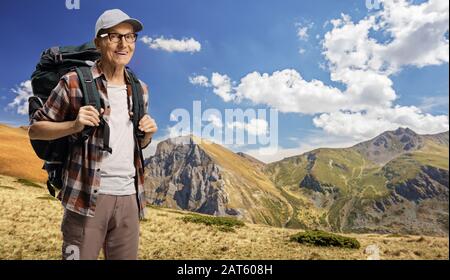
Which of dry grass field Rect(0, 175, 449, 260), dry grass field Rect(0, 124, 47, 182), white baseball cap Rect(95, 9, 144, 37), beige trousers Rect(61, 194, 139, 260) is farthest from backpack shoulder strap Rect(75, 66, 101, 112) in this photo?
dry grass field Rect(0, 124, 47, 182)

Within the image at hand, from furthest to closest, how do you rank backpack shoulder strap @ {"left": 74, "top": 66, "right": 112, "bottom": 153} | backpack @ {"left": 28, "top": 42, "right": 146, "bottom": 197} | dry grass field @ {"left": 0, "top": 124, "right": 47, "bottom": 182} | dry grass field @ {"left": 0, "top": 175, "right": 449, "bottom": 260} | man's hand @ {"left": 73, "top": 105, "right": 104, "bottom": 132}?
dry grass field @ {"left": 0, "top": 124, "right": 47, "bottom": 182} < dry grass field @ {"left": 0, "top": 175, "right": 449, "bottom": 260} < backpack @ {"left": 28, "top": 42, "right": 146, "bottom": 197} < backpack shoulder strap @ {"left": 74, "top": 66, "right": 112, "bottom": 153} < man's hand @ {"left": 73, "top": 105, "right": 104, "bottom": 132}

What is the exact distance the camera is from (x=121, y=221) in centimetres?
369

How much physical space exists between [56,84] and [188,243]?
14.9 meters

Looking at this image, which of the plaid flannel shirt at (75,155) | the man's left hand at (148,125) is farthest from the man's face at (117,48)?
the man's left hand at (148,125)

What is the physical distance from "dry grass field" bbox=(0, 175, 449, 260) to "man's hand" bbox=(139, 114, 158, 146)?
37.0ft

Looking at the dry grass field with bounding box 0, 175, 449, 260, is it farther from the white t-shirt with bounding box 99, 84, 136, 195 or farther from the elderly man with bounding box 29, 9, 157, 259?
the white t-shirt with bounding box 99, 84, 136, 195

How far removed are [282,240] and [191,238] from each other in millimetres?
4574

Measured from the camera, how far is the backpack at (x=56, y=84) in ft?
11.6

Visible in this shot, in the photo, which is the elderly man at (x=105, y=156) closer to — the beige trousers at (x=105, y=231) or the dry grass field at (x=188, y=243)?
the beige trousers at (x=105, y=231)

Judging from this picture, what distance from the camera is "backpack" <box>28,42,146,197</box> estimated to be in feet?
11.6

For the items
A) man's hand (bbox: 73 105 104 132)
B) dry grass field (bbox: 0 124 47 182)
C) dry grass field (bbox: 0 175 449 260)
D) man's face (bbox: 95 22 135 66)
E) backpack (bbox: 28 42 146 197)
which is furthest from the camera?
dry grass field (bbox: 0 124 47 182)

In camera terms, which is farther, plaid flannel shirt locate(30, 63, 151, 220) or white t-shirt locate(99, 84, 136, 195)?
white t-shirt locate(99, 84, 136, 195)

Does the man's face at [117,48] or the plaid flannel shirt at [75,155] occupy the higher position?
the man's face at [117,48]
